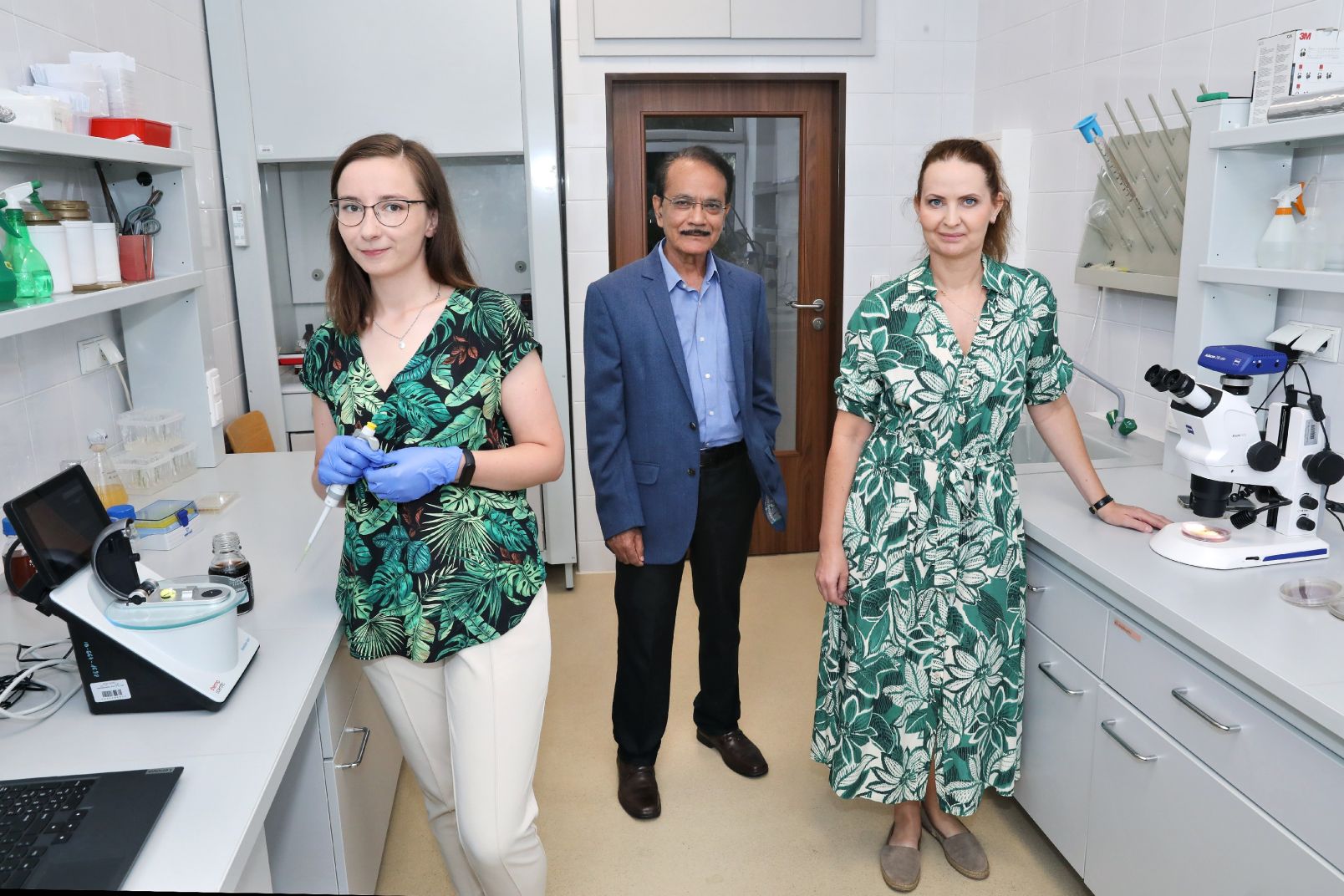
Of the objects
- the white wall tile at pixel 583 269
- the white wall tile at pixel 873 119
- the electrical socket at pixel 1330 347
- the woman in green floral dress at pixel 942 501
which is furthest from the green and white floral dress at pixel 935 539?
the white wall tile at pixel 873 119

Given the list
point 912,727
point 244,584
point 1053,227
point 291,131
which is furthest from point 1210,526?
point 291,131

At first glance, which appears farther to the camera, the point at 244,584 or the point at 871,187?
the point at 871,187

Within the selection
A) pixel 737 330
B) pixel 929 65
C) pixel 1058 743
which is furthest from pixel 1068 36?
pixel 1058 743

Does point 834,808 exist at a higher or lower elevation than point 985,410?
lower

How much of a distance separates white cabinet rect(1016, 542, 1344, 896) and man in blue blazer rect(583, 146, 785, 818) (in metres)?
0.71

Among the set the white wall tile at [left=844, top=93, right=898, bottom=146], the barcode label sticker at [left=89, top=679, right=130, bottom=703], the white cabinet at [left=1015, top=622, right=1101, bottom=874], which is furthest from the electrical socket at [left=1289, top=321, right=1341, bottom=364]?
the barcode label sticker at [left=89, top=679, right=130, bottom=703]

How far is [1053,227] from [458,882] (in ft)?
8.78

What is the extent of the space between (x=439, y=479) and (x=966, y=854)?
151 centimetres

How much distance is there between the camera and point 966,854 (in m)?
2.21

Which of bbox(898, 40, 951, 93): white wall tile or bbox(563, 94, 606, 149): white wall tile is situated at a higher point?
bbox(898, 40, 951, 93): white wall tile

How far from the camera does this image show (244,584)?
175 cm

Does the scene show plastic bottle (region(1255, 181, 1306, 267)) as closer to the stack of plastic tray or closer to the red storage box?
the red storage box

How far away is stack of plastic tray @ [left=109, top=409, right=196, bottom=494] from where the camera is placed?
2459mm

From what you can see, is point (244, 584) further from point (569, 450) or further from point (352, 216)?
point (569, 450)
